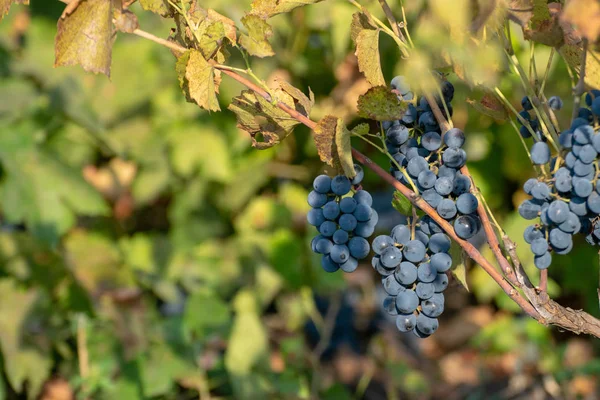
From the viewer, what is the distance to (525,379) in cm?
213

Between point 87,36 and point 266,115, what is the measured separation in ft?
0.69

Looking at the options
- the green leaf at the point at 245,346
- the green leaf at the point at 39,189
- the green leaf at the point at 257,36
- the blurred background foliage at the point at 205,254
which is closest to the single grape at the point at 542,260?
the green leaf at the point at 257,36

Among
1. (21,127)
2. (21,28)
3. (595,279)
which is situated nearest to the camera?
(21,127)

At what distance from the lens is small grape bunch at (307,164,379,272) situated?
77cm

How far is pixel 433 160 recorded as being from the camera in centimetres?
79

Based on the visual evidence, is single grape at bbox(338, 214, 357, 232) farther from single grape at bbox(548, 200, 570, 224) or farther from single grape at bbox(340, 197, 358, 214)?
single grape at bbox(548, 200, 570, 224)

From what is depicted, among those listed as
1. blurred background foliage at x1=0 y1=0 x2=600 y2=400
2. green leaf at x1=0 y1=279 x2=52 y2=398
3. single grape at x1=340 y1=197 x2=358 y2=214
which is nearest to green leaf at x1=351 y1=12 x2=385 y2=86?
single grape at x1=340 y1=197 x2=358 y2=214

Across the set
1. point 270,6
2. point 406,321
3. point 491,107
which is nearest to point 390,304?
point 406,321

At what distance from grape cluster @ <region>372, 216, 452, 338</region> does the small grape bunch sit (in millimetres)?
23

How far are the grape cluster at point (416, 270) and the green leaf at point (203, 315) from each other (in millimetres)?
1099

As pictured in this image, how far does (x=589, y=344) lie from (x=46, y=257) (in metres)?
1.86

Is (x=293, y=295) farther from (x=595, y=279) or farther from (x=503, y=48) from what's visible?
(x=503, y=48)

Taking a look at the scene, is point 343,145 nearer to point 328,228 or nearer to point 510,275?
A: point 328,228

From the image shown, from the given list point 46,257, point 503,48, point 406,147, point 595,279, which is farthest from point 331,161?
point 595,279
